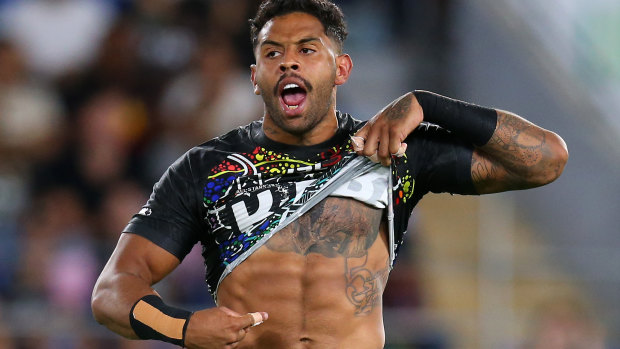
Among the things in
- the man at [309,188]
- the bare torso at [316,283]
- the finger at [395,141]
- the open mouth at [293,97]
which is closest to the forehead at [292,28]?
the man at [309,188]

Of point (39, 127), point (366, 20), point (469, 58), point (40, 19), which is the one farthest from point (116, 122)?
point (469, 58)

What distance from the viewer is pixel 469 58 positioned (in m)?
7.91

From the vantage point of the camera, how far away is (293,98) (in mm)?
3451

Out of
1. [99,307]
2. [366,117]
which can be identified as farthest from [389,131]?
[366,117]

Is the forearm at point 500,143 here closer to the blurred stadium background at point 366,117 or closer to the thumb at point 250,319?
the thumb at point 250,319

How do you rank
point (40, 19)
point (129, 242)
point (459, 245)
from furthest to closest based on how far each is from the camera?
point (40, 19) < point (459, 245) < point (129, 242)

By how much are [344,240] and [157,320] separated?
2.38 feet

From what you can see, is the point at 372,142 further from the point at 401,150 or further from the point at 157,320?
the point at 157,320

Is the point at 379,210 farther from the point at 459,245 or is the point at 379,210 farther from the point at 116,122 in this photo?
the point at 116,122

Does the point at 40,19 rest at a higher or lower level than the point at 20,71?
→ higher

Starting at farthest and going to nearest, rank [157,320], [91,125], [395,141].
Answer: [91,125], [395,141], [157,320]

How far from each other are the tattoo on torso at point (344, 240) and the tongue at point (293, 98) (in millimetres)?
381

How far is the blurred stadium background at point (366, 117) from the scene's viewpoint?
6113 mm

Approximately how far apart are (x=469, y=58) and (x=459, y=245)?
196 centimetres
